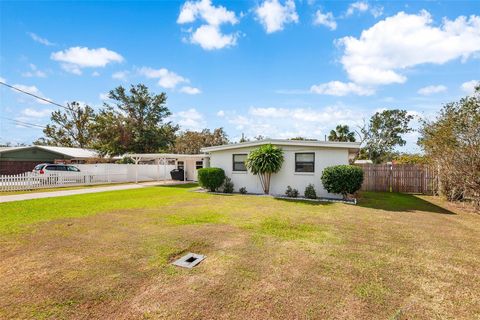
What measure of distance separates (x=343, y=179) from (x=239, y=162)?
18.7 feet

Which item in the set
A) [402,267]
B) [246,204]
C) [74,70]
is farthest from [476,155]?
[74,70]

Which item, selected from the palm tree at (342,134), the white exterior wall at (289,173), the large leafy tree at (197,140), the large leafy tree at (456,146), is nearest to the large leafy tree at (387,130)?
the palm tree at (342,134)

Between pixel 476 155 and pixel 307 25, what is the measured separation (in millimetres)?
8560

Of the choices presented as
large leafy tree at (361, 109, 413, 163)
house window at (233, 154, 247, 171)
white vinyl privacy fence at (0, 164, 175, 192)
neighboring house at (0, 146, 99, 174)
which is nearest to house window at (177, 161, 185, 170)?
white vinyl privacy fence at (0, 164, 175, 192)

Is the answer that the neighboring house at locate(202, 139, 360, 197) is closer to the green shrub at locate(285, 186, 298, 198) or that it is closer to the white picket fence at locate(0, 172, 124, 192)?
the green shrub at locate(285, 186, 298, 198)

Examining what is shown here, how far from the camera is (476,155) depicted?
8.98m

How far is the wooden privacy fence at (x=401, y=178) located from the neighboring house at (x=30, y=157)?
89.1 ft

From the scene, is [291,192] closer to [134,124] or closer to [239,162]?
[239,162]

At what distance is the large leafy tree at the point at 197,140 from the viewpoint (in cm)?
4116

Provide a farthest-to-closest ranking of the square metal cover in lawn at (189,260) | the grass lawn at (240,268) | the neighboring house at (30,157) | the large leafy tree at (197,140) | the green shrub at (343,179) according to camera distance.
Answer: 1. the large leafy tree at (197,140)
2. the neighboring house at (30,157)
3. the green shrub at (343,179)
4. the square metal cover in lawn at (189,260)
5. the grass lawn at (240,268)

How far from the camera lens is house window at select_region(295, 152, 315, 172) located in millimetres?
12570

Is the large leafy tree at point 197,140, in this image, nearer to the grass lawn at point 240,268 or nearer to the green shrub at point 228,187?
the green shrub at point 228,187

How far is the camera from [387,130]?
33.8 meters

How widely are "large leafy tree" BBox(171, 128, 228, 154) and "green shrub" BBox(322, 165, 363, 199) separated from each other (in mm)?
30704
